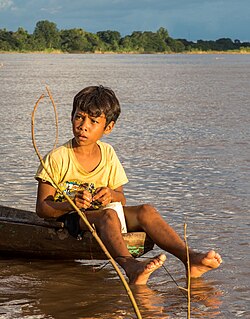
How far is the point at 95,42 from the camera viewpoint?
4392 inches

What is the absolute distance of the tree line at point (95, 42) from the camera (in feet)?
342

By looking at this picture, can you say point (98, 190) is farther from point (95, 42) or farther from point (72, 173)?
point (95, 42)

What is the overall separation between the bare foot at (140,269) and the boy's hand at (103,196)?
0.46 meters

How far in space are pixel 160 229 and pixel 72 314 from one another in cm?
72

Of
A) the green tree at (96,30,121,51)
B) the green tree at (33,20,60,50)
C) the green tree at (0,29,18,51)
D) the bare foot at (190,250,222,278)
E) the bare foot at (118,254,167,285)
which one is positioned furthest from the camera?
the green tree at (96,30,121,51)

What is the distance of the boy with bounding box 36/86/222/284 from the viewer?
4.40 metres

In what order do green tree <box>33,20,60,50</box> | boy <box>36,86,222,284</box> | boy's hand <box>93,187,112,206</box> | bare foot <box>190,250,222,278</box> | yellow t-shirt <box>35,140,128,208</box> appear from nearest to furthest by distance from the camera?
bare foot <box>190,250,222,278</box> < boy <box>36,86,222,284</box> < boy's hand <box>93,187,112,206</box> < yellow t-shirt <box>35,140,128,208</box> < green tree <box>33,20,60,50</box>

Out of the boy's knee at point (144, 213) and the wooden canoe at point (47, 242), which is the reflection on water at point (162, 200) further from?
the boy's knee at point (144, 213)

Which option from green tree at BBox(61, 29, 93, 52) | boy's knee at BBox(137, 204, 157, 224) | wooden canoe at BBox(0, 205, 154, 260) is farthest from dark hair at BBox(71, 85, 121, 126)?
green tree at BBox(61, 29, 93, 52)

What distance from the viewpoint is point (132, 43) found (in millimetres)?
117750

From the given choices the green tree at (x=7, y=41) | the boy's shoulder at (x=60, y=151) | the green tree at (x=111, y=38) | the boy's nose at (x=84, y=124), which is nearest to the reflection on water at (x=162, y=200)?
the boy's shoulder at (x=60, y=151)

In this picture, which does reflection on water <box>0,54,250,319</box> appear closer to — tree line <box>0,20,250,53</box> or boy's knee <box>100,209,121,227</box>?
boy's knee <box>100,209,121,227</box>

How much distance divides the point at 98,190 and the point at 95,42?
108039 mm

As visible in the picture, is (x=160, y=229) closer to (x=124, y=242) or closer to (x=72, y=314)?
(x=124, y=242)
